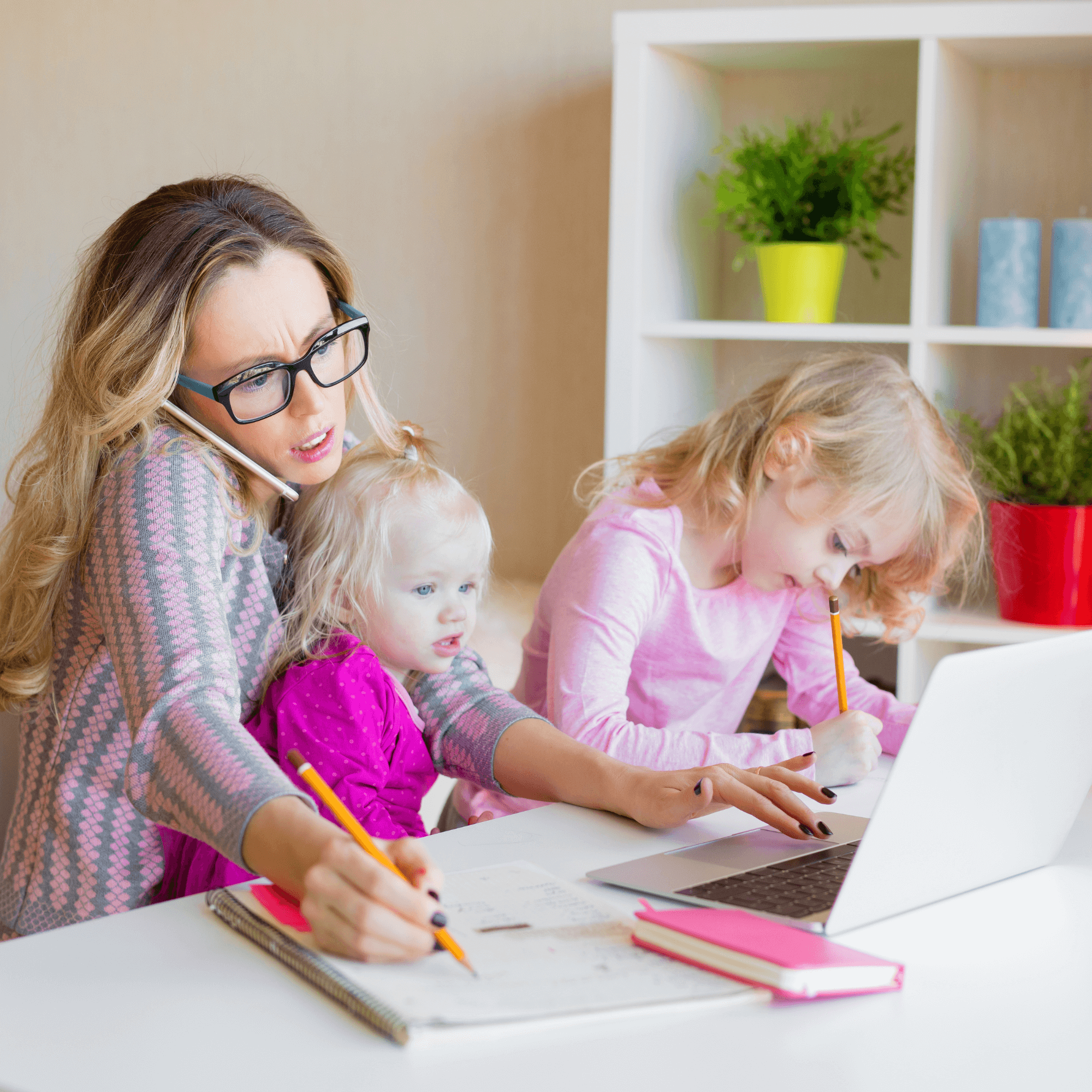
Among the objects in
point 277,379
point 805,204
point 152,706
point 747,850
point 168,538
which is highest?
point 805,204

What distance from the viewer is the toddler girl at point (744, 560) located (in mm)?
1421

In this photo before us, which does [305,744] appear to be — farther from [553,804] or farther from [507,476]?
[507,476]

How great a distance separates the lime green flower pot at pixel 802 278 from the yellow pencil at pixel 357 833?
4.78 feet

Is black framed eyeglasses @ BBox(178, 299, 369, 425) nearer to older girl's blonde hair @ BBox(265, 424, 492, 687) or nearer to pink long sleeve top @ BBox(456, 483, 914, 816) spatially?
older girl's blonde hair @ BBox(265, 424, 492, 687)

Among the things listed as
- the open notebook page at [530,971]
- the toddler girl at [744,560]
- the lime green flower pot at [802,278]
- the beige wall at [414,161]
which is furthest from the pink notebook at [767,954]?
the beige wall at [414,161]

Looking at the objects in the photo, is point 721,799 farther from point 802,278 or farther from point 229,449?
point 802,278

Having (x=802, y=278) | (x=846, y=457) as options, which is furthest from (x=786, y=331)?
(x=846, y=457)

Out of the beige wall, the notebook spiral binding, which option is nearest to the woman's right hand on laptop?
the notebook spiral binding

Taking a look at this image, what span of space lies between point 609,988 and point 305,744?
1.77 feet

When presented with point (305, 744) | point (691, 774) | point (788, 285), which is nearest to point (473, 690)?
point (305, 744)

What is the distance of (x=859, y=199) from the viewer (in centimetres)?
196

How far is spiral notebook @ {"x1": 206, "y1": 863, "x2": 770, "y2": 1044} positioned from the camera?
2.18ft

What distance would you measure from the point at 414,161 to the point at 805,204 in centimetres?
82

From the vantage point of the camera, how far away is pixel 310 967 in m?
0.72
